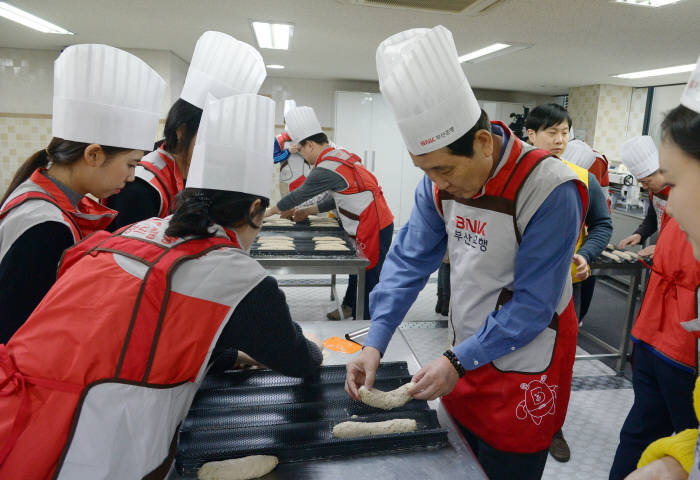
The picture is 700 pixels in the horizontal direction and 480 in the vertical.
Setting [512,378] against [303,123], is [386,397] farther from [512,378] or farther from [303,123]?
[303,123]

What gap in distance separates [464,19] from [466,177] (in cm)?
284

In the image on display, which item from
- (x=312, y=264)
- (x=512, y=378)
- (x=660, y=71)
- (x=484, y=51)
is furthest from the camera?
(x=660, y=71)

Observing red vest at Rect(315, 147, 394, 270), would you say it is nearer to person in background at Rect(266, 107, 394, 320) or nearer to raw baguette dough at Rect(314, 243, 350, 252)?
person in background at Rect(266, 107, 394, 320)

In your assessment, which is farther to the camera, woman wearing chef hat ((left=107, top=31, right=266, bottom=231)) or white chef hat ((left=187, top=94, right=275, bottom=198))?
woman wearing chef hat ((left=107, top=31, right=266, bottom=231))

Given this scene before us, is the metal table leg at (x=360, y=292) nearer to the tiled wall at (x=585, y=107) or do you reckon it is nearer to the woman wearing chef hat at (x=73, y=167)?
the woman wearing chef hat at (x=73, y=167)

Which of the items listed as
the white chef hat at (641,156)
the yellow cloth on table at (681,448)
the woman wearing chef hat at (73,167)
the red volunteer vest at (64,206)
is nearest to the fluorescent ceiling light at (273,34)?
the woman wearing chef hat at (73,167)

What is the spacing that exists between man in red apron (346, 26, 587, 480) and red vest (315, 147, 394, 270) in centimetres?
216

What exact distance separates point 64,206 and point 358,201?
2.38 meters

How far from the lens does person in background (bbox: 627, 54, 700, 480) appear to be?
0.67 metres

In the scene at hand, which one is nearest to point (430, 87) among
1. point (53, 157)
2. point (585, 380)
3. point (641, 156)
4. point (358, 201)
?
point (53, 157)

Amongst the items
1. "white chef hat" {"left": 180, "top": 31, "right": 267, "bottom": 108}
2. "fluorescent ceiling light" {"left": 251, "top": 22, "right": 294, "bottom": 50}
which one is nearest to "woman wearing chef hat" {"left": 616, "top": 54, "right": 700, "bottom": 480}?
"white chef hat" {"left": 180, "top": 31, "right": 267, "bottom": 108}

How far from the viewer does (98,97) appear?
1.48m

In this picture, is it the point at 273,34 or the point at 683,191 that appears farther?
the point at 273,34

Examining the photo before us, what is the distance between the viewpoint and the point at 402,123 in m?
Answer: 1.14
